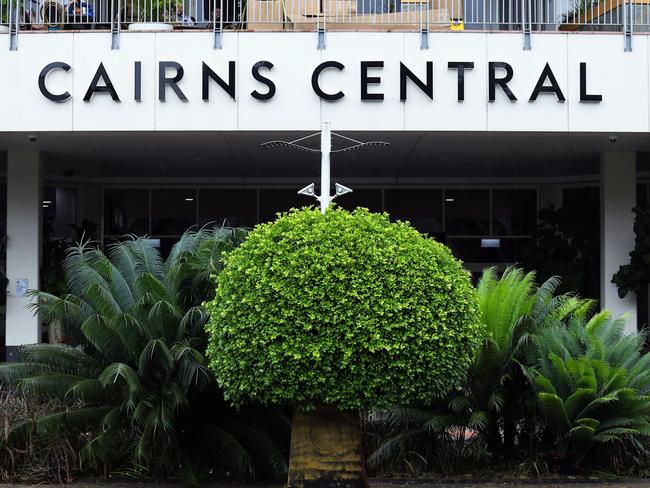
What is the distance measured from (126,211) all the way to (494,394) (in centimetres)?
1384

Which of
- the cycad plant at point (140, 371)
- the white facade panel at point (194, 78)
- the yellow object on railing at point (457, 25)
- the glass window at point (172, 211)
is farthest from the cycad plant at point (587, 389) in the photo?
the glass window at point (172, 211)

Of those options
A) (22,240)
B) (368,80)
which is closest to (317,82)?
(368,80)

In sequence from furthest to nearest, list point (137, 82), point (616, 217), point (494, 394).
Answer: point (616, 217)
point (137, 82)
point (494, 394)

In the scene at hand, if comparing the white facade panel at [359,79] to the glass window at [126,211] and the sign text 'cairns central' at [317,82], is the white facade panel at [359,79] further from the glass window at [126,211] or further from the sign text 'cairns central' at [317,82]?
the glass window at [126,211]

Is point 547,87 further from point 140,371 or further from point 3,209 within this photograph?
point 3,209

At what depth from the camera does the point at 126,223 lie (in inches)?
816

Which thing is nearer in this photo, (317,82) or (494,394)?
(494,394)

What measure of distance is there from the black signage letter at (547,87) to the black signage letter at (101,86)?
6.46 meters

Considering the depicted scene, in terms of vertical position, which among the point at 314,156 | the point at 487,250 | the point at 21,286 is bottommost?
the point at 21,286

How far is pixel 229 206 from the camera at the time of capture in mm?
20703

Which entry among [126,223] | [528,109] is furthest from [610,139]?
[126,223]

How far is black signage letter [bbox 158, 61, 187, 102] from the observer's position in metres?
13.5

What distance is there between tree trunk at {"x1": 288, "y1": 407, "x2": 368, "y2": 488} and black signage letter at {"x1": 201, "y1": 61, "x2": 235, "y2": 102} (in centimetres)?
717

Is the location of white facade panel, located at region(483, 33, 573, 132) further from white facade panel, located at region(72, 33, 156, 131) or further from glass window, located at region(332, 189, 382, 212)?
glass window, located at region(332, 189, 382, 212)
